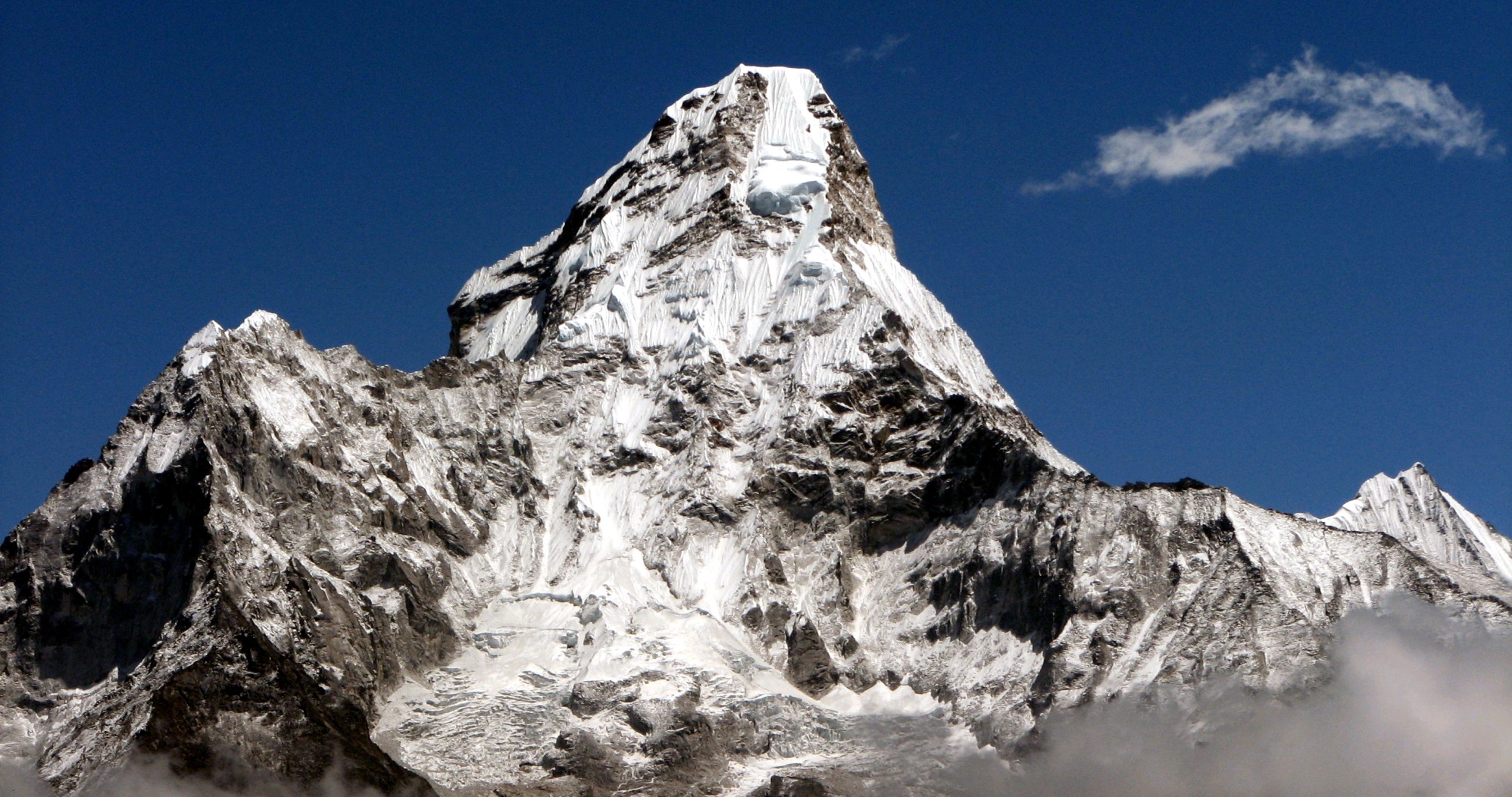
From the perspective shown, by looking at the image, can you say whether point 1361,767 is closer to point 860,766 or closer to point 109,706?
point 860,766

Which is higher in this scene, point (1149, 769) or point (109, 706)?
point (109, 706)

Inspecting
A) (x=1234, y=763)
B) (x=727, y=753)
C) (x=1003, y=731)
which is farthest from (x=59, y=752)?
(x=1234, y=763)

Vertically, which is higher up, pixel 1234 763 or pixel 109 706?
pixel 109 706

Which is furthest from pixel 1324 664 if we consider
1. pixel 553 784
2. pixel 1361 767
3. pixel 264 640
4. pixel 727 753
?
pixel 264 640

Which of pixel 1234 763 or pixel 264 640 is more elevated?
pixel 264 640

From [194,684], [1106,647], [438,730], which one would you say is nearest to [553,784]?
[438,730]

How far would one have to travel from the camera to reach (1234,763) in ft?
628

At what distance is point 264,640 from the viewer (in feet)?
636

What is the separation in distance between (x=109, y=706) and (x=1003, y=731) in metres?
64.5

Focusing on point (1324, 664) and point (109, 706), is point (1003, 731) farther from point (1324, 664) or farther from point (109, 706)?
point (109, 706)

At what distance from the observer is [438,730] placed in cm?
19988

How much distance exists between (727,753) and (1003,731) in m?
20.4

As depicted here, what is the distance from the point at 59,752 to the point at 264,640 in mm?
16027

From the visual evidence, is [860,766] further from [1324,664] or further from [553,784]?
[1324,664]
